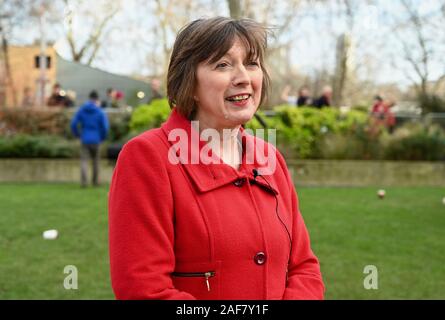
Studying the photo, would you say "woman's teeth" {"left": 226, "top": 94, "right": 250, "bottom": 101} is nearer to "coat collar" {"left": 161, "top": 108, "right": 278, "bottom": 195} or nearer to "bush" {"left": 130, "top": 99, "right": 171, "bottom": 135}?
"coat collar" {"left": 161, "top": 108, "right": 278, "bottom": 195}

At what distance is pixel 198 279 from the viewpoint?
2463 mm

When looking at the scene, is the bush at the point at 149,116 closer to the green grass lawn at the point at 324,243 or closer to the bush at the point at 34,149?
the bush at the point at 34,149

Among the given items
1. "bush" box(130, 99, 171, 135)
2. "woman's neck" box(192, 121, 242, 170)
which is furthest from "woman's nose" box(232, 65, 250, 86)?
"bush" box(130, 99, 171, 135)

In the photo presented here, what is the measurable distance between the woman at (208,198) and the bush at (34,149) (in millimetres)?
14673

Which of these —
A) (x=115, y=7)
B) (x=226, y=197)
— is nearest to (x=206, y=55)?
(x=226, y=197)

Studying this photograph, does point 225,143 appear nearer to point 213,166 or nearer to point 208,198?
point 213,166

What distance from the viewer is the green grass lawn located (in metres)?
6.68

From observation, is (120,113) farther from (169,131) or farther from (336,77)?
(336,77)

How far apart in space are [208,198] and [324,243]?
6333 mm

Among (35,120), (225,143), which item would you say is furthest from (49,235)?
(35,120)

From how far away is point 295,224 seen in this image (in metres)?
2.84

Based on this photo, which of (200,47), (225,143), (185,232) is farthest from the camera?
(225,143)

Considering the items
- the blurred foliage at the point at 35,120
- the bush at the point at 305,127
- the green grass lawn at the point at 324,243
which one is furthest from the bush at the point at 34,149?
the bush at the point at 305,127

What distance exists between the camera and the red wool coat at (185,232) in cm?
240
